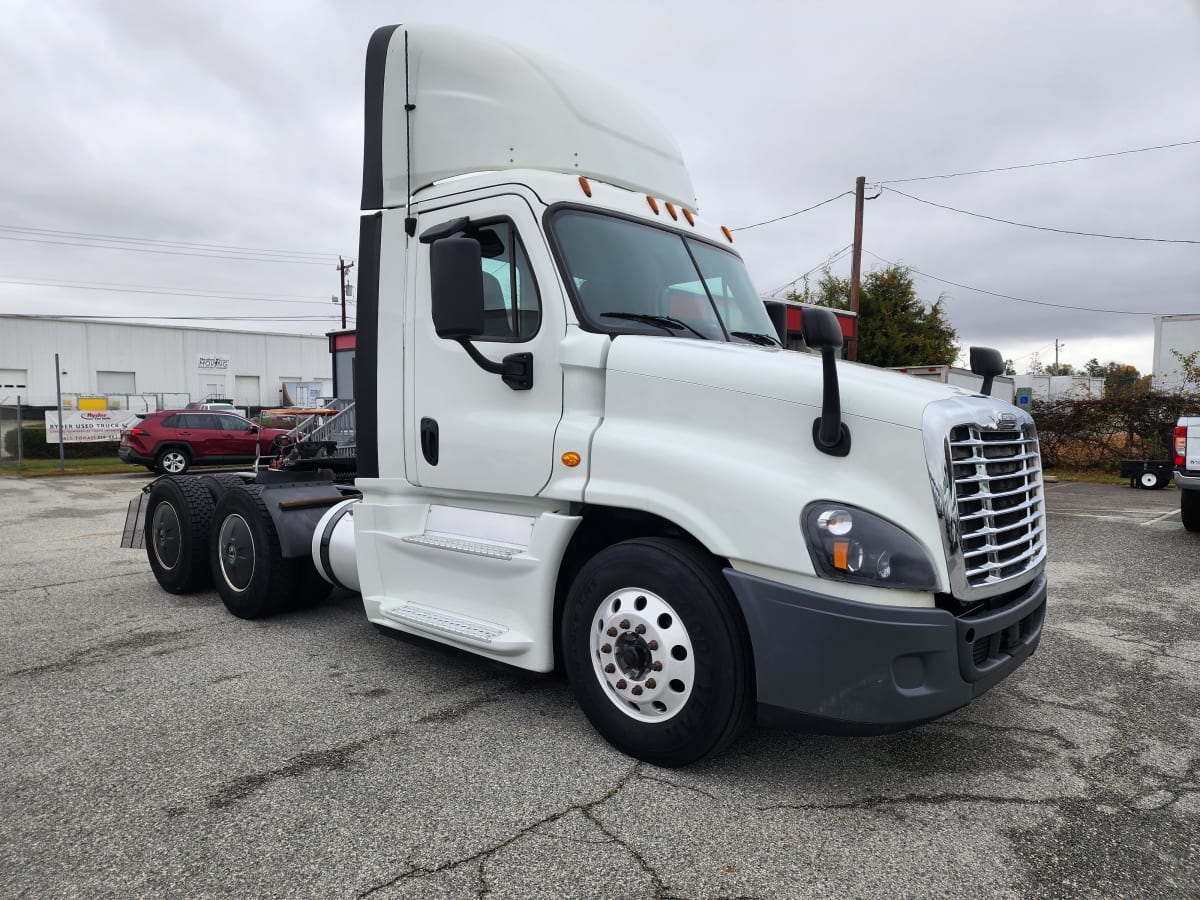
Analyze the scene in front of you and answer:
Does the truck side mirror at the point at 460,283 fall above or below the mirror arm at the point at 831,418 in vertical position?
above

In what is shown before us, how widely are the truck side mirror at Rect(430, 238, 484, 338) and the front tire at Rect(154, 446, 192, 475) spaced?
1898cm

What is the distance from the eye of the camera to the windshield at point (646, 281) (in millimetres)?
3523

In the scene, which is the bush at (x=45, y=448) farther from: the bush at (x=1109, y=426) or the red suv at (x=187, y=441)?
the bush at (x=1109, y=426)

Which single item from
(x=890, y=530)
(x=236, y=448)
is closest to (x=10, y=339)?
(x=236, y=448)

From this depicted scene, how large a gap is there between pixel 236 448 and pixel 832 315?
2068 centimetres

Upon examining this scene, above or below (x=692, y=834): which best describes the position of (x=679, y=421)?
above

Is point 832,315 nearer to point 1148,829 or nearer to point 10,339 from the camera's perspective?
point 1148,829

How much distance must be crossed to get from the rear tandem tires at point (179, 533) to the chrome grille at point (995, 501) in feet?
17.6

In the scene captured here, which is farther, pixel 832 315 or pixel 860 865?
pixel 832 315

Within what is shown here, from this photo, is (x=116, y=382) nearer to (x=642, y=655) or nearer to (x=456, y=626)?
(x=456, y=626)

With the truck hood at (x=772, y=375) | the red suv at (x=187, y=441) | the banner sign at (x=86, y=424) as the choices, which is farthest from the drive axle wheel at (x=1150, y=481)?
the banner sign at (x=86, y=424)

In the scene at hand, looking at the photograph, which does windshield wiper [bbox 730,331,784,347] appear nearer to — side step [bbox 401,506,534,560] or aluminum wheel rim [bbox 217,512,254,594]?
side step [bbox 401,506,534,560]

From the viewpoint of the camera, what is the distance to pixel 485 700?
400 centimetres

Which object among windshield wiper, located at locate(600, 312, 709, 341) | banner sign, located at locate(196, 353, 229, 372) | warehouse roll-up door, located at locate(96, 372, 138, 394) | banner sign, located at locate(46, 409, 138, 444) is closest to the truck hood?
windshield wiper, located at locate(600, 312, 709, 341)
